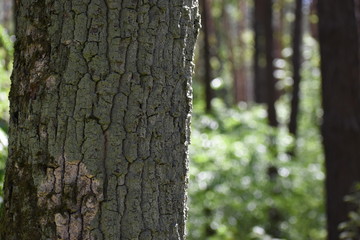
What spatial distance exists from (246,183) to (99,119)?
23.7 feet

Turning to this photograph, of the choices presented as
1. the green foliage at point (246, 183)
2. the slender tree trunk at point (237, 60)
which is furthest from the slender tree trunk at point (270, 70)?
the slender tree trunk at point (237, 60)

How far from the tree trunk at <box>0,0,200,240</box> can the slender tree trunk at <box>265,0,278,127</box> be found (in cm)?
1065

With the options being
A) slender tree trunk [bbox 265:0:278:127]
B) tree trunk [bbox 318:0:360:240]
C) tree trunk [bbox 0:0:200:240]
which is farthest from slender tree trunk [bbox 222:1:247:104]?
tree trunk [bbox 0:0:200:240]

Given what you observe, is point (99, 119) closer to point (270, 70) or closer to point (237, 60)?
point (270, 70)

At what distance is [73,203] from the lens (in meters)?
2.12

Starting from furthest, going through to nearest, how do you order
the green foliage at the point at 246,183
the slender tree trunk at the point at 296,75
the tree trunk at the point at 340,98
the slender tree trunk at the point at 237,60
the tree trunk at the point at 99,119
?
the slender tree trunk at the point at 237,60 → the slender tree trunk at the point at 296,75 → the green foliage at the point at 246,183 → the tree trunk at the point at 340,98 → the tree trunk at the point at 99,119

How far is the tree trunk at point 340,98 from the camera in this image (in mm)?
7102

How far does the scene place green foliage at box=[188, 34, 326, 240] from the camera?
8.60 meters

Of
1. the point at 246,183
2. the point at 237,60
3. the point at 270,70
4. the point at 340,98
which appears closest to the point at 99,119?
the point at 340,98

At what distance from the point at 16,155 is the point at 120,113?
404 mm

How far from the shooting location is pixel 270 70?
13.2 meters

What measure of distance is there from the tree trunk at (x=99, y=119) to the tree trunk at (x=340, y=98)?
17.1 feet

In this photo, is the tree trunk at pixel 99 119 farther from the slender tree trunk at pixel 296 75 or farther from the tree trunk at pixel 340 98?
the slender tree trunk at pixel 296 75

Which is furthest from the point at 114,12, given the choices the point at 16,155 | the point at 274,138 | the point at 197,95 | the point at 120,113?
the point at 197,95
